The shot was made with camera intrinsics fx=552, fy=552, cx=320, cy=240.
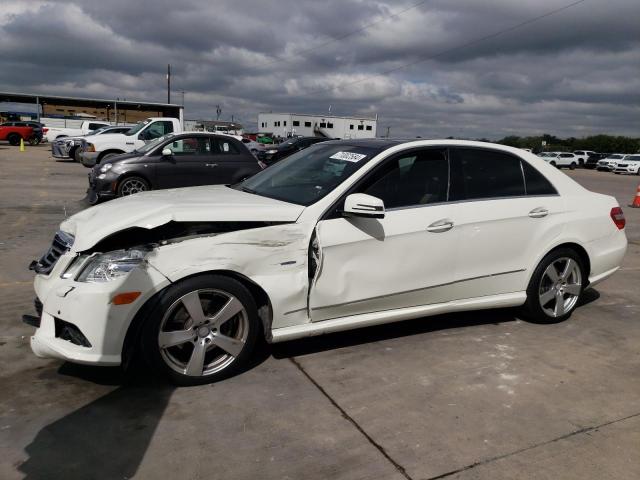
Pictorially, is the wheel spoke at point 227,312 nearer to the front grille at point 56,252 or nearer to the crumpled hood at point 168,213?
the crumpled hood at point 168,213

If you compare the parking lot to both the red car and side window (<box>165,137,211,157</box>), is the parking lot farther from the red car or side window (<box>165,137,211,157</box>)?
the red car

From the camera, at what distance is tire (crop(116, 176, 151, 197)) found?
423 inches

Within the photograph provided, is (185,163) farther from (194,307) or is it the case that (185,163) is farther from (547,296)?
(194,307)

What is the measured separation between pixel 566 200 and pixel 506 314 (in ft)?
3.86

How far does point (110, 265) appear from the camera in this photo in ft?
10.8

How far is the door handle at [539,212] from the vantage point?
15.2 ft

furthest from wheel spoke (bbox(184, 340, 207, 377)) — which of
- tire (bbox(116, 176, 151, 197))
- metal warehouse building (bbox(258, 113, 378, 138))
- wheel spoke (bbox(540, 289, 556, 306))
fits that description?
metal warehouse building (bbox(258, 113, 378, 138))

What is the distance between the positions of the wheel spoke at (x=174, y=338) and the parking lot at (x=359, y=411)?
0.32 m

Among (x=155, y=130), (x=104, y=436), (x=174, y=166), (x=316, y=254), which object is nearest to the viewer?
(x=104, y=436)

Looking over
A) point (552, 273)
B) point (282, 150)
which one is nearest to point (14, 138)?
point (282, 150)

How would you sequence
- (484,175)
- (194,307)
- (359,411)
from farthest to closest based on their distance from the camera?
(484,175) < (194,307) < (359,411)

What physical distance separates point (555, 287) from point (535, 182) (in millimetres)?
946

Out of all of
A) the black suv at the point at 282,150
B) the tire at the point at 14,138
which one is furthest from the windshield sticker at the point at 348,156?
the tire at the point at 14,138

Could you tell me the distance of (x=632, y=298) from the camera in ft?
19.5
